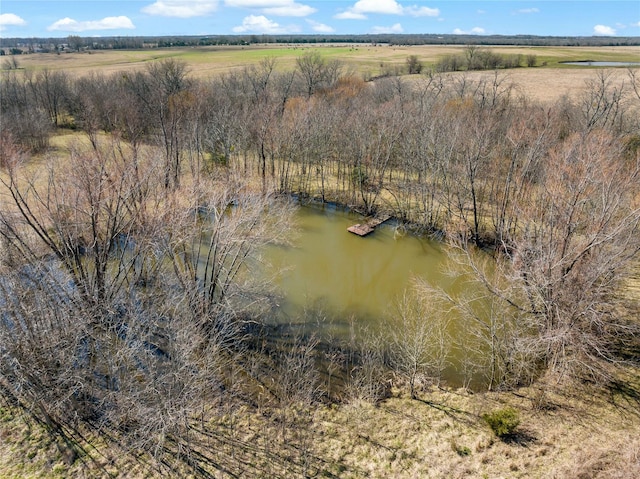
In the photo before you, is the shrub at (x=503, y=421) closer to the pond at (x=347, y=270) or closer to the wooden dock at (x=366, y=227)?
the pond at (x=347, y=270)

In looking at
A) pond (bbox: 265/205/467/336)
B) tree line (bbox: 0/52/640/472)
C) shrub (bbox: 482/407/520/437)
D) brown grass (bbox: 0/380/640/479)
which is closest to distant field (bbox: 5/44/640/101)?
pond (bbox: 265/205/467/336)

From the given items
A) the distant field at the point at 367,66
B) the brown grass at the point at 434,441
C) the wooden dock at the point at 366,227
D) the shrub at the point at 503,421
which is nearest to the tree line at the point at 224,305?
the brown grass at the point at 434,441

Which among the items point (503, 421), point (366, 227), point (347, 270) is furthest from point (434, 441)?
point (366, 227)

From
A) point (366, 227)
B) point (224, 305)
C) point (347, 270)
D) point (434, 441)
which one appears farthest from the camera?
point (366, 227)

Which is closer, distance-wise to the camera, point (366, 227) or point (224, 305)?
point (224, 305)

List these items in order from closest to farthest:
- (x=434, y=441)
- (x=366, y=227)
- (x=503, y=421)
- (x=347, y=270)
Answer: (x=503, y=421), (x=434, y=441), (x=347, y=270), (x=366, y=227)

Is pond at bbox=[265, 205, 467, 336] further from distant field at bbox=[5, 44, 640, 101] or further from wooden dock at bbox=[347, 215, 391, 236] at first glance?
distant field at bbox=[5, 44, 640, 101]

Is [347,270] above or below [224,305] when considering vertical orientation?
below

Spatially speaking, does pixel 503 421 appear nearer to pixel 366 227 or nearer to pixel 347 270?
pixel 347 270
